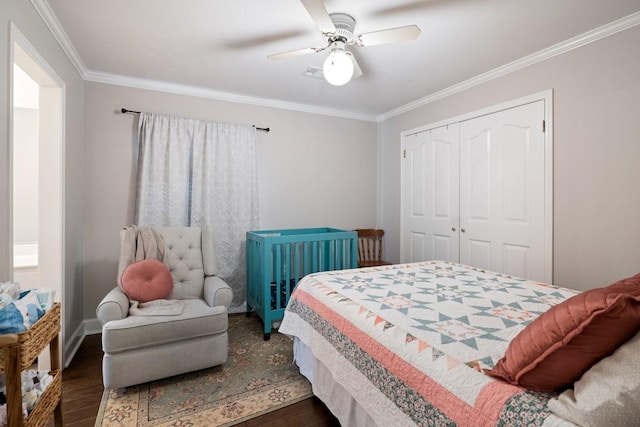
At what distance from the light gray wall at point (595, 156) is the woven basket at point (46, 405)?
326cm

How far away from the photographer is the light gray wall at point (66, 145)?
1523 mm

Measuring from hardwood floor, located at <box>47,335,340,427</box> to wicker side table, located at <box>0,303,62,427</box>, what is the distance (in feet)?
2.06

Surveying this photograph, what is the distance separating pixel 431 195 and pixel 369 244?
3.77 ft

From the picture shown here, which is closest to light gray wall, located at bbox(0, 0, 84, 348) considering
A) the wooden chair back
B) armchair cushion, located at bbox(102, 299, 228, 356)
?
armchair cushion, located at bbox(102, 299, 228, 356)

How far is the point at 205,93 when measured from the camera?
11.3 ft

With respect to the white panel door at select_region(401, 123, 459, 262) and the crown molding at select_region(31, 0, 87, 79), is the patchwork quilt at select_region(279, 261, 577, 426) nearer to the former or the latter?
the white panel door at select_region(401, 123, 459, 262)

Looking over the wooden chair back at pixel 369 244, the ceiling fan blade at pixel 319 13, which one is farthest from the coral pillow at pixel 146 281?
the wooden chair back at pixel 369 244

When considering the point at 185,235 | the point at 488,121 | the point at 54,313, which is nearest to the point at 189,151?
the point at 185,235

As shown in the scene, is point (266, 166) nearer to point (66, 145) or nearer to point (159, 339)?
point (66, 145)

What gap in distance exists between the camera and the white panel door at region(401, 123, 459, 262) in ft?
11.3

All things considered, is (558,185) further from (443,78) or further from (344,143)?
(344,143)

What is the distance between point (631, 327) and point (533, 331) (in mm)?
214

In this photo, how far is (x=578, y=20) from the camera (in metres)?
2.12

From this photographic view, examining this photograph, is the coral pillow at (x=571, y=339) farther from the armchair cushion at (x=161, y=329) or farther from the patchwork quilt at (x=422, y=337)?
the armchair cushion at (x=161, y=329)
